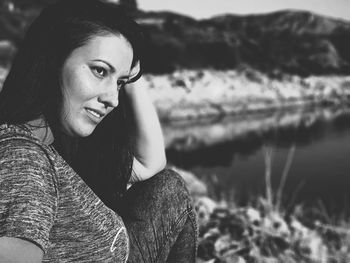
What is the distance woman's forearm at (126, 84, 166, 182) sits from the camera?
1621 millimetres

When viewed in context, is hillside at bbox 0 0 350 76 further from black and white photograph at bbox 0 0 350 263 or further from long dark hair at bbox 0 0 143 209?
long dark hair at bbox 0 0 143 209

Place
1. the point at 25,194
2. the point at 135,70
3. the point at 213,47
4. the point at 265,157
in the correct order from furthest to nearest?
the point at 213,47
the point at 265,157
the point at 135,70
the point at 25,194

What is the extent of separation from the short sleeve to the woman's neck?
179mm

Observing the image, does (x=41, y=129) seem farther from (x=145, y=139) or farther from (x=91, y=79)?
(x=145, y=139)

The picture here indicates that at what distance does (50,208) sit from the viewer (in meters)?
0.82

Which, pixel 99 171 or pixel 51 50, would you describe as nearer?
pixel 51 50

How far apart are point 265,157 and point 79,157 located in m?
6.34

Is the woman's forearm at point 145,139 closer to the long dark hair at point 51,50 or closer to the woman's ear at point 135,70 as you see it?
the woman's ear at point 135,70

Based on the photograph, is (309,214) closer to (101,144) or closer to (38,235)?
(101,144)

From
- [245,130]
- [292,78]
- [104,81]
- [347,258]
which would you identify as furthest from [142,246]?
[292,78]

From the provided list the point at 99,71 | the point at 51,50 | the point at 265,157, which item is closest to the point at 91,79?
the point at 99,71

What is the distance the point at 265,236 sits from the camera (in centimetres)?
306

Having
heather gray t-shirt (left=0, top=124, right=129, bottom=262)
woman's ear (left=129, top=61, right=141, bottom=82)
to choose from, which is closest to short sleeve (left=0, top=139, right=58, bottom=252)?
heather gray t-shirt (left=0, top=124, right=129, bottom=262)

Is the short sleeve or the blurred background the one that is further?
the blurred background
